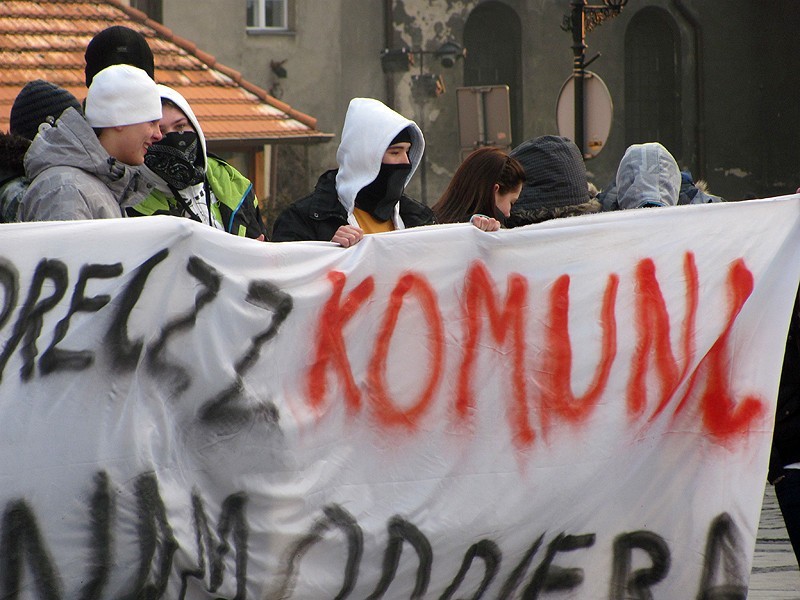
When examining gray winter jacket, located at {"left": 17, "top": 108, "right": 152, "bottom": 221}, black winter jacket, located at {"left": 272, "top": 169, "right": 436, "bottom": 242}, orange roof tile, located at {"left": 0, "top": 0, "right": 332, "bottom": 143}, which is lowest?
black winter jacket, located at {"left": 272, "top": 169, "right": 436, "bottom": 242}

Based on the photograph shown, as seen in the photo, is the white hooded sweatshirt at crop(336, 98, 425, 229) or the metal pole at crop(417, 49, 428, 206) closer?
the white hooded sweatshirt at crop(336, 98, 425, 229)

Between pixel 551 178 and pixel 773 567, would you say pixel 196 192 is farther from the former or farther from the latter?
pixel 773 567

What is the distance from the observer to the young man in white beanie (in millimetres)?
4551

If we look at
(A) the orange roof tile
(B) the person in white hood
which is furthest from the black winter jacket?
(A) the orange roof tile

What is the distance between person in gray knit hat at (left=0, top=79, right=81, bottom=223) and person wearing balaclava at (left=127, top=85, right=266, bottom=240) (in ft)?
1.11

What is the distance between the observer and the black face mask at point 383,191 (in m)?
5.36

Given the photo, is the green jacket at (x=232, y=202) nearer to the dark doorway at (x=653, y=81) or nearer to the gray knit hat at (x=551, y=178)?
the gray knit hat at (x=551, y=178)

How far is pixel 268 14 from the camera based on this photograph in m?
21.8

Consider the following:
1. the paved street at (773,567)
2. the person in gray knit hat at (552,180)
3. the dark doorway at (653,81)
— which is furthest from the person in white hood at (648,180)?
the dark doorway at (653,81)

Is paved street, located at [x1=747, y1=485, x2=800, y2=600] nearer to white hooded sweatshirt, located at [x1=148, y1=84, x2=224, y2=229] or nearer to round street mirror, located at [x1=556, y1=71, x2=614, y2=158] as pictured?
white hooded sweatshirt, located at [x1=148, y1=84, x2=224, y2=229]

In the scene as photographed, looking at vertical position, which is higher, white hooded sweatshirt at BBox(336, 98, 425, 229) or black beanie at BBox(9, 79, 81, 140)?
black beanie at BBox(9, 79, 81, 140)

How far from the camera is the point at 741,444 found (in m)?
4.69

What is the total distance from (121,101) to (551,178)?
6.11 feet

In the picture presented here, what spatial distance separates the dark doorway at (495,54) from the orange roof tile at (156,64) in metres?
9.16
